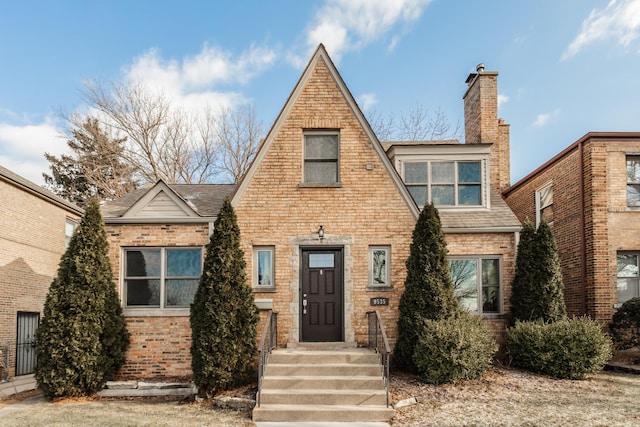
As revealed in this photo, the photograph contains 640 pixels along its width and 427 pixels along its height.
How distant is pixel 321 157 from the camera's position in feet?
37.4

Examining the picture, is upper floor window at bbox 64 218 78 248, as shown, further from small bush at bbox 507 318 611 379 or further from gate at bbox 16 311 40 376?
small bush at bbox 507 318 611 379

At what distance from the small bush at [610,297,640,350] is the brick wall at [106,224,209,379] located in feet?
32.3

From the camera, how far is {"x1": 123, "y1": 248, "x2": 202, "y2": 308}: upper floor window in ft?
36.0

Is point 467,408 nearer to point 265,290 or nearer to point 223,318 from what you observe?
point 223,318

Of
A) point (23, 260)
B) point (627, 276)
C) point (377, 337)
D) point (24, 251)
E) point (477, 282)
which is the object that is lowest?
point (377, 337)

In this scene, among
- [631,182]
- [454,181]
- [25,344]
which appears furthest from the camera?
[25,344]

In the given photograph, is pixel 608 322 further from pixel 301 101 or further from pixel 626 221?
pixel 301 101

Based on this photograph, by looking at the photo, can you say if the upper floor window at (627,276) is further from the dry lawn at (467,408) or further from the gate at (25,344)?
the gate at (25,344)

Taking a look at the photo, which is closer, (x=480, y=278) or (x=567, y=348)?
(x=567, y=348)

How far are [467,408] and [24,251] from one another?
44.9 ft

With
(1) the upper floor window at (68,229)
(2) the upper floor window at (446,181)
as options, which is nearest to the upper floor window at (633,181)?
(2) the upper floor window at (446,181)

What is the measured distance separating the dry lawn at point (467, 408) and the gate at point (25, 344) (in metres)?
6.39

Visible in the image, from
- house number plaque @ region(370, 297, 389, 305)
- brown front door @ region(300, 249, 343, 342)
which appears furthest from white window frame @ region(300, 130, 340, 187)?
house number plaque @ region(370, 297, 389, 305)

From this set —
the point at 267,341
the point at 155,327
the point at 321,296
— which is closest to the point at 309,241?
the point at 321,296
